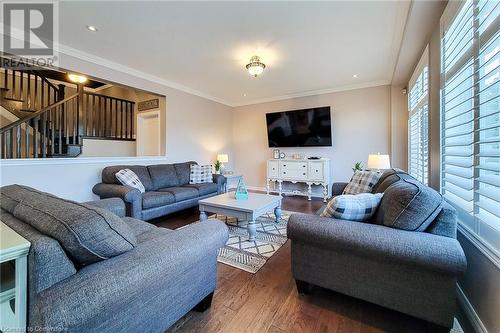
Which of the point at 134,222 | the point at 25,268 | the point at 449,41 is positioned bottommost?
the point at 134,222

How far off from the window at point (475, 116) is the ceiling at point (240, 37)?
2.99 ft

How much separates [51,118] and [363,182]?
515cm

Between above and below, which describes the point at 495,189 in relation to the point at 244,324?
above

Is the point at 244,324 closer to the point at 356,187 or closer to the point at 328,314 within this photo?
the point at 328,314

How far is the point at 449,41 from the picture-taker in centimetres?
186

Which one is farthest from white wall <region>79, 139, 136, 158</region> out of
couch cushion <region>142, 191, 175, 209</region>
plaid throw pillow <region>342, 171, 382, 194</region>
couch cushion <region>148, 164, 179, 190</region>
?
plaid throw pillow <region>342, 171, 382, 194</region>

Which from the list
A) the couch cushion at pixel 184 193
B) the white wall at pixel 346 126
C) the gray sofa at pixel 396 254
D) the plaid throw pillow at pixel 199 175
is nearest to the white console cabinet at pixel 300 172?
the white wall at pixel 346 126

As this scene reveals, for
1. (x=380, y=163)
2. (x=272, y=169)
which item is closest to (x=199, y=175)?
(x=272, y=169)

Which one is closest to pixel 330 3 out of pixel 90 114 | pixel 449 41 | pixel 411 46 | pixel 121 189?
pixel 449 41

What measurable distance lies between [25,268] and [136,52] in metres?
3.29

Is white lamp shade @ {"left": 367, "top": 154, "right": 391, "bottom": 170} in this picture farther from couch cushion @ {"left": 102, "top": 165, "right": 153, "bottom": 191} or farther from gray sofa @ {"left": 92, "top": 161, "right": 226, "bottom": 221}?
couch cushion @ {"left": 102, "top": 165, "right": 153, "bottom": 191}

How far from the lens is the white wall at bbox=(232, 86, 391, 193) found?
4.57m

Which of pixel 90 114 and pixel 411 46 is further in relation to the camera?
pixel 90 114

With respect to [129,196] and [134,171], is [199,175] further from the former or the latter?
[129,196]
